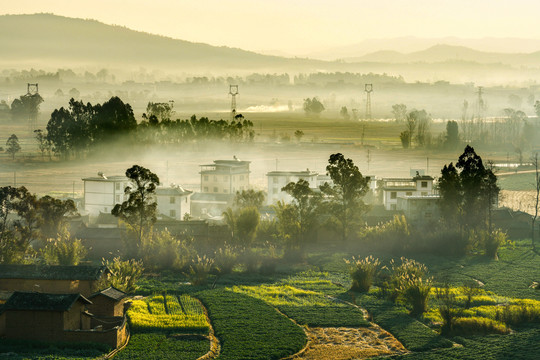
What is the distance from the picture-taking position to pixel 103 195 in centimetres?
7206

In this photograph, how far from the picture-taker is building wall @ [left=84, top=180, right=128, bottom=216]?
72000mm

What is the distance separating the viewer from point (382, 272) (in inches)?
1941

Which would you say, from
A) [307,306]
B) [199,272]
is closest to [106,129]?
[199,272]

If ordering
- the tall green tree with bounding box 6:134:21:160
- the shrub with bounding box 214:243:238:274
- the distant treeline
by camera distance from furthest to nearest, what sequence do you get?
the distant treeline
the tall green tree with bounding box 6:134:21:160
the shrub with bounding box 214:243:238:274

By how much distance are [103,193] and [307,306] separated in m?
36.4

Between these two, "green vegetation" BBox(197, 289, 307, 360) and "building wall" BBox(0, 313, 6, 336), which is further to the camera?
"building wall" BBox(0, 313, 6, 336)

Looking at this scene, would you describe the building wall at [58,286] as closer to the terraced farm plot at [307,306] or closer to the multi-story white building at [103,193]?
the terraced farm plot at [307,306]

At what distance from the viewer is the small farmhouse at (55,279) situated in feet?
134

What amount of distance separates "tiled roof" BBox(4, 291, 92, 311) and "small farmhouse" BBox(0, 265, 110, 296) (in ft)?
24.1

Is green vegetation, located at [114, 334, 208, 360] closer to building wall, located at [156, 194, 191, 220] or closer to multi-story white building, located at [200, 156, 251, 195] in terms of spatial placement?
building wall, located at [156, 194, 191, 220]

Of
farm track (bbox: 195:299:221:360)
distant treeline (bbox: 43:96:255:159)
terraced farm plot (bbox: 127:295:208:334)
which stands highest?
distant treeline (bbox: 43:96:255:159)

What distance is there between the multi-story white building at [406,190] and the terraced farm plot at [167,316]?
3592 cm

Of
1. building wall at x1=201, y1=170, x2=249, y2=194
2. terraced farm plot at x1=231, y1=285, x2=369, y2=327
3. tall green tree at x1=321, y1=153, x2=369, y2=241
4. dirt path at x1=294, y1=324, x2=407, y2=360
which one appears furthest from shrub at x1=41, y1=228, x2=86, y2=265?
building wall at x1=201, y1=170, x2=249, y2=194

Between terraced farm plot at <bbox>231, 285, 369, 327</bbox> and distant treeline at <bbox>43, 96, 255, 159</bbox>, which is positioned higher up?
distant treeline at <bbox>43, 96, 255, 159</bbox>
